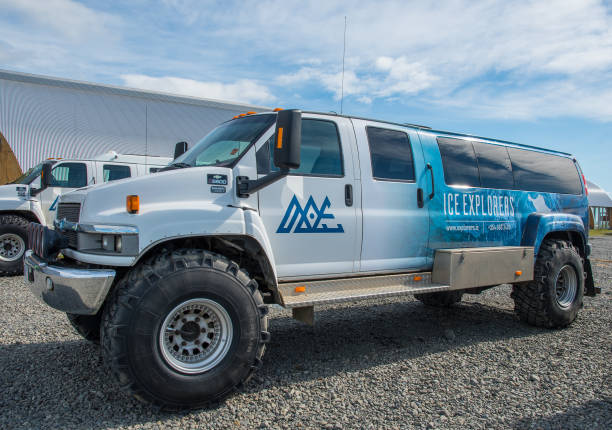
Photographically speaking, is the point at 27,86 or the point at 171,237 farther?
the point at 27,86

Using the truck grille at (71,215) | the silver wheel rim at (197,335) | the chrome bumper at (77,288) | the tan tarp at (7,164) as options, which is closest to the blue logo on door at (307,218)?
the silver wheel rim at (197,335)

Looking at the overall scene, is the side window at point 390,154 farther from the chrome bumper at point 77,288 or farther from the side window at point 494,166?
the chrome bumper at point 77,288

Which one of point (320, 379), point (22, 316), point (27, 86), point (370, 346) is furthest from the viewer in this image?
point (27, 86)

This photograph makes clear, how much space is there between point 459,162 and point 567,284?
2.28 metres

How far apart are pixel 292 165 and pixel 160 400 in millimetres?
1824

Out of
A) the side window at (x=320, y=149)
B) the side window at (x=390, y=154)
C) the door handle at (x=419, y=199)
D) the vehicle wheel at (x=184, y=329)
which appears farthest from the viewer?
the door handle at (x=419, y=199)

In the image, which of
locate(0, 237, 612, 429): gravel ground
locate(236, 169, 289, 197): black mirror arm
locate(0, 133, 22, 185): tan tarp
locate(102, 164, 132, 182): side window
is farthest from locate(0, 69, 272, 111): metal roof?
locate(236, 169, 289, 197): black mirror arm

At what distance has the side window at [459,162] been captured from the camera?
5066mm

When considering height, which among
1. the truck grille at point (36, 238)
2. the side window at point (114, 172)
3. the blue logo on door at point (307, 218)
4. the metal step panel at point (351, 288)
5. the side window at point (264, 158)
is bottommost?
the metal step panel at point (351, 288)

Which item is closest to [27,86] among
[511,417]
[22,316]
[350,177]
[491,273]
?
[22,316]

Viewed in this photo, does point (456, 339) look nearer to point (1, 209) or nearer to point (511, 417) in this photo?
point (511, 417)

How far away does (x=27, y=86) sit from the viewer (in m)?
13.5

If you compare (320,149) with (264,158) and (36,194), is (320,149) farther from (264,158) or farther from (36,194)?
(36,194)

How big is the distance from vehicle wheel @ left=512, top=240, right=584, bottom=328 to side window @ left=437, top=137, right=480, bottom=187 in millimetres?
1382
